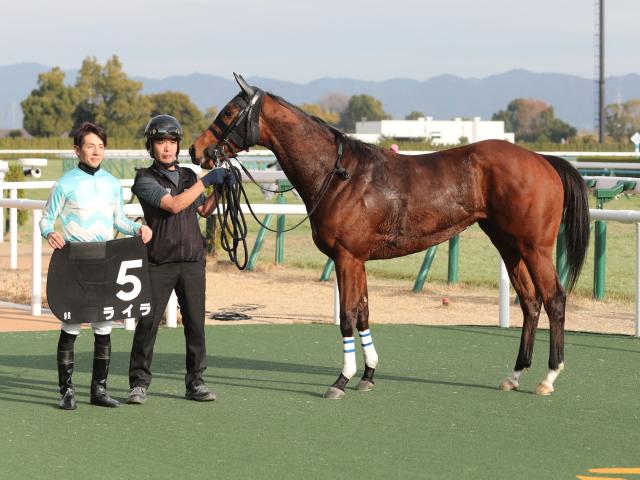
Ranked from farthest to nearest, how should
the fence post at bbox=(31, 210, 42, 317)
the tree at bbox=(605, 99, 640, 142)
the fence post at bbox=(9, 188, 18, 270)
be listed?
the tree at bbox=(605, 99, 640, 142), the fence post at bbox=(9, 188, 18, 270), the fence post at bbox=(31, 210, 42, 317)

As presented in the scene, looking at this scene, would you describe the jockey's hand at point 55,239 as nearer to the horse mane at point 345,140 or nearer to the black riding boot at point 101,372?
the black riding boot at point 101,372

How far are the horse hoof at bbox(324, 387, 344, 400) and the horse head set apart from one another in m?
1.34

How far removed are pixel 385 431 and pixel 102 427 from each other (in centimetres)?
131

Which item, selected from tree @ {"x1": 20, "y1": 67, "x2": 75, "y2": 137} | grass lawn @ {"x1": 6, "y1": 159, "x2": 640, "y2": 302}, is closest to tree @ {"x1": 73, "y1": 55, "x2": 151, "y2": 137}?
tree @ {"x1": 20, "y1": 67, "x2": 75, "y2": 137}

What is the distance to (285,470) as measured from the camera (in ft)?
16.6

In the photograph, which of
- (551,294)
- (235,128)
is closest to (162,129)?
(235,128)

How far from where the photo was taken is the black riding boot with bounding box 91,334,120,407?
20.9ft

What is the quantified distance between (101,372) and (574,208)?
2.79 meters

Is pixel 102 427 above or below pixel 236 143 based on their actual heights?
below

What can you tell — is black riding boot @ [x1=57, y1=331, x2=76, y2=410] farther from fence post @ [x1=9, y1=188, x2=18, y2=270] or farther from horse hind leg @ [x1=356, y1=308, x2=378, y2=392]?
fence post @ [x1=9, y1=188, x2=18, y2=270]

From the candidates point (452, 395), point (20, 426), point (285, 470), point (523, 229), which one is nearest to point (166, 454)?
point (285, 470)

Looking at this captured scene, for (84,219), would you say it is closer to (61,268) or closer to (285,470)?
(61,268)

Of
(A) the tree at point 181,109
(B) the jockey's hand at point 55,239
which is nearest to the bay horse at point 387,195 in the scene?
(B) the jockey's hand at point 55,239

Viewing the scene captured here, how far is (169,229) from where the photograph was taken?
6.48 meters
